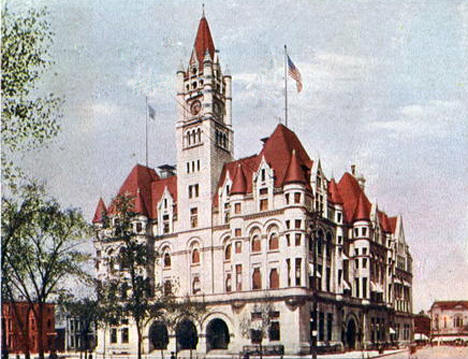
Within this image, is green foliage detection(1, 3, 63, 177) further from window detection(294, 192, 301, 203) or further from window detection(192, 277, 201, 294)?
window detection(192, 277, 201, 294)

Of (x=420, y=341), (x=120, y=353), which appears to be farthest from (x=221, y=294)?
(x=420, y=341)

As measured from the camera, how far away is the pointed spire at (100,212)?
22.8 m

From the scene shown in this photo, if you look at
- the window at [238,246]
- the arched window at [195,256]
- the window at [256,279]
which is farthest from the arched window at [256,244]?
the arched window at [195,256]

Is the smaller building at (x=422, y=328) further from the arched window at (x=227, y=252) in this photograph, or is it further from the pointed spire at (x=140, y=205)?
the pointed spire at (x=140, y=205)

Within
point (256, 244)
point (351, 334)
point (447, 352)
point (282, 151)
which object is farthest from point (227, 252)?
point (447, 352)

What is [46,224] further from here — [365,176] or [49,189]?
[365,176]

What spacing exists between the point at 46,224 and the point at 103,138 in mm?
3727

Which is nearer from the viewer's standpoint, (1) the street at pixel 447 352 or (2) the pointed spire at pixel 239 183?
(1) the street at pixel 447 352

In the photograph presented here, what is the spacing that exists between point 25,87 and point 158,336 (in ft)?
50.7

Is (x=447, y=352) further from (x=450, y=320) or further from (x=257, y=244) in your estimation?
(x=257, y=244)

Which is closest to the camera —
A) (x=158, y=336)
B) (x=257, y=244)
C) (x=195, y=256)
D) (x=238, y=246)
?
(x=257, y=244)

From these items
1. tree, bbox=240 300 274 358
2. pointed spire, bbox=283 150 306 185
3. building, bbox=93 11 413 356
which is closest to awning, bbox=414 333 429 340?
building, bbox=93 11 413 356

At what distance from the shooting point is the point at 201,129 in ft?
90.1

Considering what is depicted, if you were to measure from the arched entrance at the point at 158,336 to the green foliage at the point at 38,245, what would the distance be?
7411 mm
